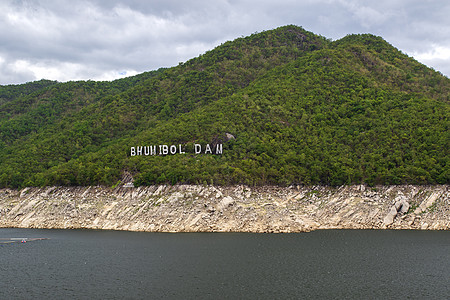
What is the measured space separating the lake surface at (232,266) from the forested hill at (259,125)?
22820mm

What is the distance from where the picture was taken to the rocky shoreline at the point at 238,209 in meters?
80.1

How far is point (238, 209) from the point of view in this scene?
82812 millimetres

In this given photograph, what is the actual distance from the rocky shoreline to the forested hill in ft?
11.0

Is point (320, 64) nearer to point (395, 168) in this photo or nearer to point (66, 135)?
point (395, 168)

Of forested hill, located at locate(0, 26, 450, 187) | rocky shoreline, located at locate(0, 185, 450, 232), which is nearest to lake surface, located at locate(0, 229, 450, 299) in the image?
rocky shoreline, located at locate(0, 185, 450, 232)

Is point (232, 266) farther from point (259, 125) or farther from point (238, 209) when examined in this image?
point (259, 125)

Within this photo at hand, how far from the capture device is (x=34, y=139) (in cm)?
13962

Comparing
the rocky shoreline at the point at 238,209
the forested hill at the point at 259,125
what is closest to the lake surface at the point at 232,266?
the rocky shoreline at the point at 238,209

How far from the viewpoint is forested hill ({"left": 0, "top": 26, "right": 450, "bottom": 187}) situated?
9462cm

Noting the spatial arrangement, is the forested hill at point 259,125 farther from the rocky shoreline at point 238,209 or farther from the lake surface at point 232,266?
the lake surface at point 232,266

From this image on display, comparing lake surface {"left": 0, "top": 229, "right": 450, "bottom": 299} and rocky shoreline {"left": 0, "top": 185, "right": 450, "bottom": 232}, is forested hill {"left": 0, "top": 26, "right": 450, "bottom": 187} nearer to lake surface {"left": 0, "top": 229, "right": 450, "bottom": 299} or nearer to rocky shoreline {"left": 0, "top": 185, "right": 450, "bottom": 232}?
rocky shoreline {"left": 0, "top": 185, "right": 450, "bottom": 232}

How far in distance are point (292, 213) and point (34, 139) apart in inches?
4082

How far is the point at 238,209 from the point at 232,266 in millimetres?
31532

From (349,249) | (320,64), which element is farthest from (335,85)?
(349,249)
